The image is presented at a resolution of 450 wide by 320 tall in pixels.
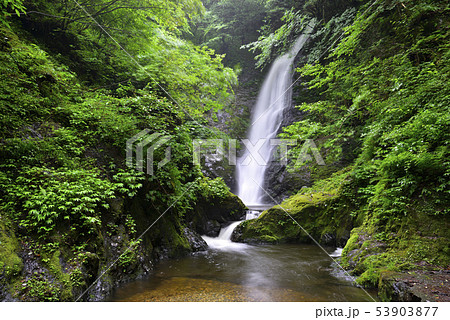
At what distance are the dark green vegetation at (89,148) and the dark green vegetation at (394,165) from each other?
360 cm

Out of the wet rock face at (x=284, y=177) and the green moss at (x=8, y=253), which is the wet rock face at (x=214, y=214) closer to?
the wet rock face at (x=284, y=177)

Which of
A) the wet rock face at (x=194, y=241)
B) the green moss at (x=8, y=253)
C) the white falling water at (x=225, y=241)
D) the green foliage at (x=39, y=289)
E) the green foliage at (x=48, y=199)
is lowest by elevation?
the white falling water at (x=225, y=241)

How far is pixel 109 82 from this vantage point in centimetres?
694

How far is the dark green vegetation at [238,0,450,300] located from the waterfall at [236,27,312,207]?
231 inches

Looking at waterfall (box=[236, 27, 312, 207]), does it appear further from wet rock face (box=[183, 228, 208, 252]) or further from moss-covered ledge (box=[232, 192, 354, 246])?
wet rock face (box=[183, 228, 208, 252])

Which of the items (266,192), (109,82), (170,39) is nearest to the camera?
(109,82)

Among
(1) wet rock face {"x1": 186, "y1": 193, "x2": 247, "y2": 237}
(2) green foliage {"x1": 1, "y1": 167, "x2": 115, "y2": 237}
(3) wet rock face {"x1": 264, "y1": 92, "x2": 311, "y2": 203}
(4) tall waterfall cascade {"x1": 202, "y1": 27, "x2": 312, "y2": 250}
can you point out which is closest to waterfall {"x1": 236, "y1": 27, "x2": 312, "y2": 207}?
(4) tall waterfall cascade {"x1": 202, "y1": 27, "x2": 312, "y2": 250}

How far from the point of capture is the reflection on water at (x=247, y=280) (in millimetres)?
3508

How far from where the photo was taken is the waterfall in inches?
547

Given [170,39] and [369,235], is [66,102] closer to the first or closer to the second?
[170,39]

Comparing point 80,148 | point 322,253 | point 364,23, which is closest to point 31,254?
point 80,148

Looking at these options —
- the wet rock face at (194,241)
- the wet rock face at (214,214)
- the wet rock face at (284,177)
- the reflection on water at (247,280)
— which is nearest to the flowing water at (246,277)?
the reflection on water at (247,280)

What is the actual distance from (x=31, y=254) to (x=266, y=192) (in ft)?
38.3

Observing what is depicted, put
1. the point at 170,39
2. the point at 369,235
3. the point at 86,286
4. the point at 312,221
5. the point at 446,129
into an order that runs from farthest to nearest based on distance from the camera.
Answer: the point at 170,39
the point at 312,221
the point at 369,235
the point at 446,129
the point at 86,286
